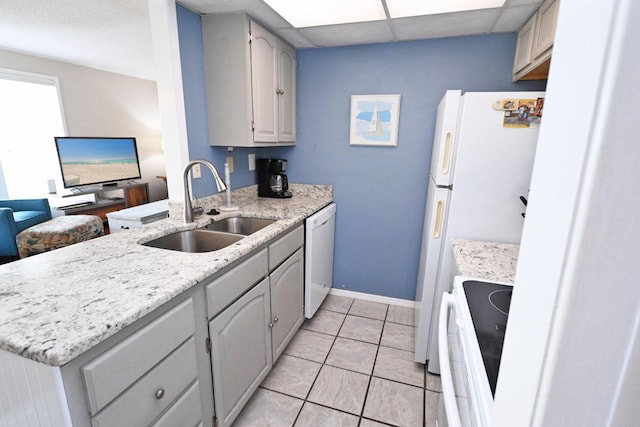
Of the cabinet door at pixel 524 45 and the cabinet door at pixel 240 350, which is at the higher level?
the cabinet door at pixel 524 45

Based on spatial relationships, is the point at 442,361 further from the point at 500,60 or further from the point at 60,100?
the point at 60,100

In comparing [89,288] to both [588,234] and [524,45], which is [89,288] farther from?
[524,45]

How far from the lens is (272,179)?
2709 mm

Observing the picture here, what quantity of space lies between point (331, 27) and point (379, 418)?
2438mm

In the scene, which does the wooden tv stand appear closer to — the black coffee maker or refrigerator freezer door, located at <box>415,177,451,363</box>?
the black coffee maker

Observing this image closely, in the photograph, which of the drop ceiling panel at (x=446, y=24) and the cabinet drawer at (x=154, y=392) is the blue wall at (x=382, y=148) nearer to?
the drop ceiling panel at (x=446, y=24)

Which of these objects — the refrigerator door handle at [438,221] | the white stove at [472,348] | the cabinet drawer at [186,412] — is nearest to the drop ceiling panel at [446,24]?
the refrigerator door handle at [438,221]

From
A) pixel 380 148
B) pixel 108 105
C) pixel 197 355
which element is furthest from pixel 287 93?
pixel 108 105

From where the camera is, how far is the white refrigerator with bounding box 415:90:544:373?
1.57 m

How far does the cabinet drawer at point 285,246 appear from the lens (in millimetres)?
1763

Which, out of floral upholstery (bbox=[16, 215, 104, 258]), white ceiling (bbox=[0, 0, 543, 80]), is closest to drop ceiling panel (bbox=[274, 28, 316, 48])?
white ceiling (bbox=[0, 0, 543, 80])

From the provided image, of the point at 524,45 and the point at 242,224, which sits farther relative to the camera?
the point at 242,224

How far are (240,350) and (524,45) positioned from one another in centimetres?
248

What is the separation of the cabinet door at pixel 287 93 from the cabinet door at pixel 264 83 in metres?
0.07
